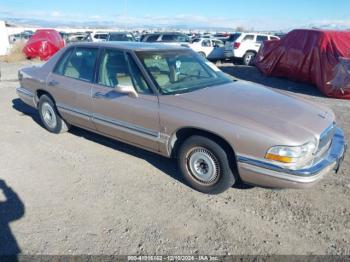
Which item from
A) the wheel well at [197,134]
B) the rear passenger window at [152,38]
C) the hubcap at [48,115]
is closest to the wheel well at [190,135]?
the wheel well at [197,134]

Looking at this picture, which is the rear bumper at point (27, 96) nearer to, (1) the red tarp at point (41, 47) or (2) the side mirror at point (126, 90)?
(2) the side mirror at point (126, 90)

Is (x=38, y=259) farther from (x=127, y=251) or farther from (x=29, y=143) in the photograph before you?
(x=29, y=143)

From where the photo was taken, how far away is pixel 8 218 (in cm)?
323

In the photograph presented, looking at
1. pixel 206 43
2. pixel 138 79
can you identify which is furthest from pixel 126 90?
pixel 206 43

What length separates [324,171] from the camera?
3209 millimetres

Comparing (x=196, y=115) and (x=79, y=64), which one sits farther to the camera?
(x=79, y=64)

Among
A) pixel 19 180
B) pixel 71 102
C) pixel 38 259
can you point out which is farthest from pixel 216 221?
pixel 71 102

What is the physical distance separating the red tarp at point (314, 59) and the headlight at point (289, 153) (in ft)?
22.7

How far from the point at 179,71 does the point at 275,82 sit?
820 centimetres

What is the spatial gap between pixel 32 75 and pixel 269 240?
4.76 metres

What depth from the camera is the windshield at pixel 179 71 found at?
157 inches

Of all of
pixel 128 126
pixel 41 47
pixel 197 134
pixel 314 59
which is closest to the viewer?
pixel 197 134

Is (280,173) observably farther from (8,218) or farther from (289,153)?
(8,218)

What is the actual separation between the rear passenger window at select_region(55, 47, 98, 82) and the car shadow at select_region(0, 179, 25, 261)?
5.93 ft
